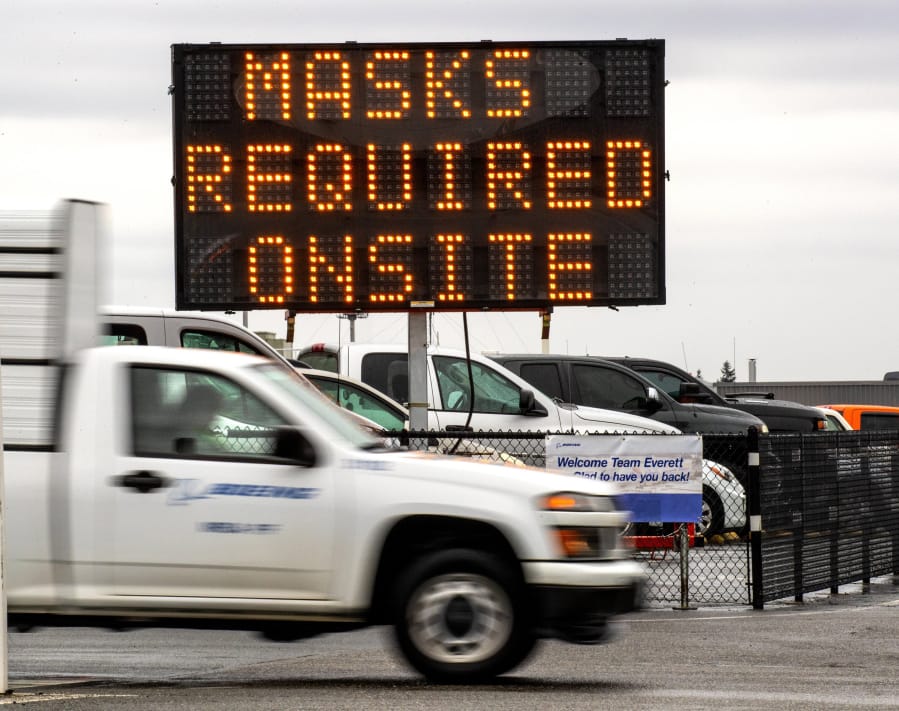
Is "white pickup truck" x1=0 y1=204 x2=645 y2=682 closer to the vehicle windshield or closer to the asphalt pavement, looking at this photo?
the vehicle windshield

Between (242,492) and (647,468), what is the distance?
5.59 metres

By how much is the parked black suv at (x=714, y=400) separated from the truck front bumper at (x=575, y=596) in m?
13.3

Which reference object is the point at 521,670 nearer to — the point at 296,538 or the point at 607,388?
the point at 296,538

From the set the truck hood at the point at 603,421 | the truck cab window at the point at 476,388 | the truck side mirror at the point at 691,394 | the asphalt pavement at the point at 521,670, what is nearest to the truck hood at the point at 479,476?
the asphalt pavement at the point at 521,670

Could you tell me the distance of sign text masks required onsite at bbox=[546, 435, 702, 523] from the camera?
46.3ft

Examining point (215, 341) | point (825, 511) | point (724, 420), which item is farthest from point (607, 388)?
point (825, 511)

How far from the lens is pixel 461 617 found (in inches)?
364

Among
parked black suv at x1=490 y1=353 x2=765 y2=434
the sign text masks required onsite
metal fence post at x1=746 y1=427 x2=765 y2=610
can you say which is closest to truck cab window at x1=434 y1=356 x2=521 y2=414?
parked black suv at x1=490 y1=353 x2=765 y2=434

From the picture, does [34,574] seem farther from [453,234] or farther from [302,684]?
[453,234]

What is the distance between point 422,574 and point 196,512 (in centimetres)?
122

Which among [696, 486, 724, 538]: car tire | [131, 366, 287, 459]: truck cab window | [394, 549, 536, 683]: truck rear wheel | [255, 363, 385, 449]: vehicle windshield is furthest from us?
[696, 486, 724, 538]: car tire

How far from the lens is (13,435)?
9.42m


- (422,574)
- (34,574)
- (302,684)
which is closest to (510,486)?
(422,574)

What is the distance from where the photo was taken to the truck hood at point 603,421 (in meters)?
19.5
